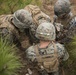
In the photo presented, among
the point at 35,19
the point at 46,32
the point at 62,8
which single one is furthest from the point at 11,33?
the point at 62,8

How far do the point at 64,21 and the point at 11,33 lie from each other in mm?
946

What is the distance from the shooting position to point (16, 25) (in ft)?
14.4

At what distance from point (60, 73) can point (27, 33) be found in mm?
830

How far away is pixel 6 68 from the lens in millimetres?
3693

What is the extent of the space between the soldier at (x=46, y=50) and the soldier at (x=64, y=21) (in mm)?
720

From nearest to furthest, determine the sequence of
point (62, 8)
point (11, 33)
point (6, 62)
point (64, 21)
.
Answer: point (6, 62) → point (11, 33) → point (62, 8) → point (64, 21)

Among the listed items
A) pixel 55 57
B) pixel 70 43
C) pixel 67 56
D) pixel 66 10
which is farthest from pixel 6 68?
pixel 66 10

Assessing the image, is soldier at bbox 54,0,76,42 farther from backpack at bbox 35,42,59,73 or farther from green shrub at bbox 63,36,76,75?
backpack at bbox 35,42,59,73

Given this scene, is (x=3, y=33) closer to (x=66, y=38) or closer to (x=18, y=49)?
(x=18, y=49)

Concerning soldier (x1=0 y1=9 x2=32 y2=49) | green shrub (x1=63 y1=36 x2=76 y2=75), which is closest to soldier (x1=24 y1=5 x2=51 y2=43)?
soldier (x1=0 y1=9 x2=32 y2=49)

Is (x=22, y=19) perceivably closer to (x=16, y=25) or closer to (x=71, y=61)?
(x=16, y=25)

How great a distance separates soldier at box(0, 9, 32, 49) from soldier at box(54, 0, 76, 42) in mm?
542

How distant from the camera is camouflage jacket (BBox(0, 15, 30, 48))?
4383mm

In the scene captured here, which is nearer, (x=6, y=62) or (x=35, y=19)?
(x=6, y=62)
